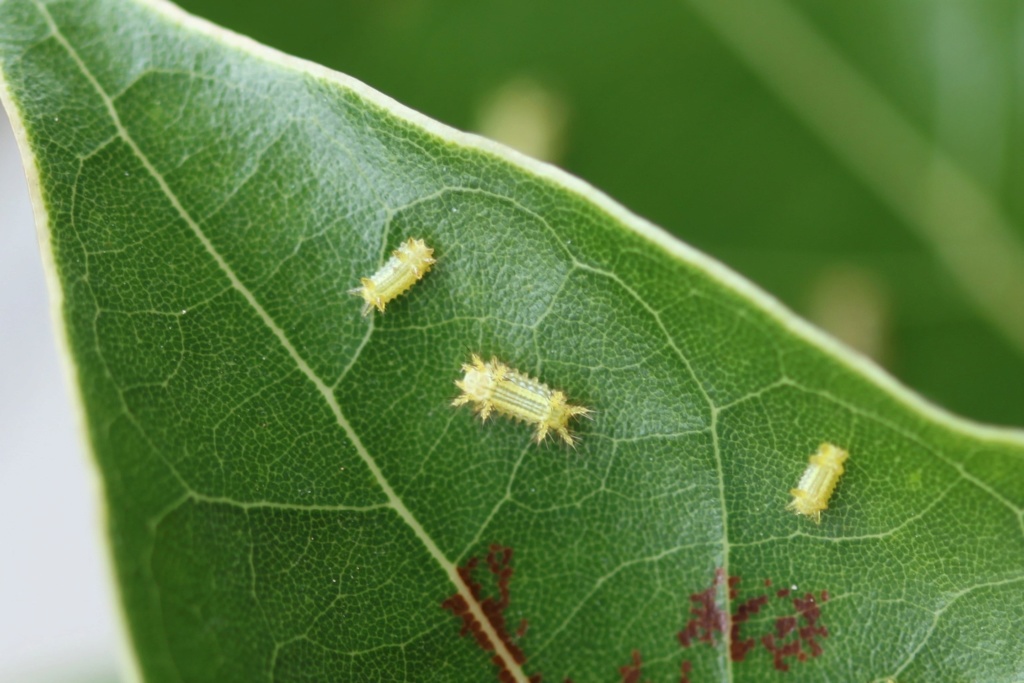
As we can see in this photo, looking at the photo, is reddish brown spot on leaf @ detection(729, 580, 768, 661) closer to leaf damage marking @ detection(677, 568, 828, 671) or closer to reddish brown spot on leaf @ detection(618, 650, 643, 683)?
leaf damage marking @ detection(677, 568, 828, 671)

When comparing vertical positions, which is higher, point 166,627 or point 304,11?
point 304,11

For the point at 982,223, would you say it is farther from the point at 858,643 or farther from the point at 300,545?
the point at 300,545

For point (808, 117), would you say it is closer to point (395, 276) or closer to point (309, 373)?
point (395, 276)

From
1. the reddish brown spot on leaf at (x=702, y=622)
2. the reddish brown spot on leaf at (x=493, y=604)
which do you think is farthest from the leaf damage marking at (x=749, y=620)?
the reddish brown spot on leaf at (x=493, y=604)

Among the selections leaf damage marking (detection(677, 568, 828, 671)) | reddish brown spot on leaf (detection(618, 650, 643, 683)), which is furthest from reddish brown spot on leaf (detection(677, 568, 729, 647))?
reddish brown spot on leaf (detection(618, 650, 643, 683))

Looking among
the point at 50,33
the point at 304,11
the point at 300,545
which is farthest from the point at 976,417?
the point at 50,33

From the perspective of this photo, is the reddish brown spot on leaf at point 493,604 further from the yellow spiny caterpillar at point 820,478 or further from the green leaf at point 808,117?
the green leaf at point 808,117

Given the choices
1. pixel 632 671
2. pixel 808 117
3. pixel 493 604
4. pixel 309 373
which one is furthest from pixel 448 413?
pixel 808 117
